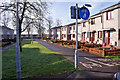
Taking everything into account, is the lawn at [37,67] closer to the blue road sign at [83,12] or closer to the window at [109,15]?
the blue road sign at [83,12]

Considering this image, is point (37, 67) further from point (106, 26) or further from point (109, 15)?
point (109, 15)

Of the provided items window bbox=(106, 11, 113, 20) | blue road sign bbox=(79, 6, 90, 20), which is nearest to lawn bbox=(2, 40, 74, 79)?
blue road sign bbox=(79, 6, 90, 20)

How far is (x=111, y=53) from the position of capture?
36.4ft

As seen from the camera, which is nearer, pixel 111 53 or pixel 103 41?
pixel 111 53

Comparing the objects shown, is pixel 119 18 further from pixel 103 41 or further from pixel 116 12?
pixel 103 41

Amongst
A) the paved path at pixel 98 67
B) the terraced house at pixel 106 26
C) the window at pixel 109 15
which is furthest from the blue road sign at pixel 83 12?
the window at pixel 109 15

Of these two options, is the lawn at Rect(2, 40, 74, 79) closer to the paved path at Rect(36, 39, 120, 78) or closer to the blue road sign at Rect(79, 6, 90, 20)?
the paved path at Rect(36, 39, 120, 78)

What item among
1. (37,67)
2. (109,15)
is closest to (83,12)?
(37,67)

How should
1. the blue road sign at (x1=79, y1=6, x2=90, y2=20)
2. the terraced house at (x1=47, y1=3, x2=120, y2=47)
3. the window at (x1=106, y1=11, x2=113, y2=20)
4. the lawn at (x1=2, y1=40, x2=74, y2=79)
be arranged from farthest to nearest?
the window at (x1=106, y1=11, x2=113, y2=20), the terraced house at (x1=47, y1=3, x2=120, y2=47), the blue road sign at (x1=79, y1=6, x2=90, y2=20), the lawn at (x1=2, y1=40, x2=74, y2=79)

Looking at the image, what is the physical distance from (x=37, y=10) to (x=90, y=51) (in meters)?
9.96

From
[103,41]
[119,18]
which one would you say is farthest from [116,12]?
[103,41]

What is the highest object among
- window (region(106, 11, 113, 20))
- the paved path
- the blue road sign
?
window (region(106, 11, 113, 20))

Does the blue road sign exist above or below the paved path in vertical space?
above

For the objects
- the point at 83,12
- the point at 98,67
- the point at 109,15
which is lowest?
the point at 98,67
